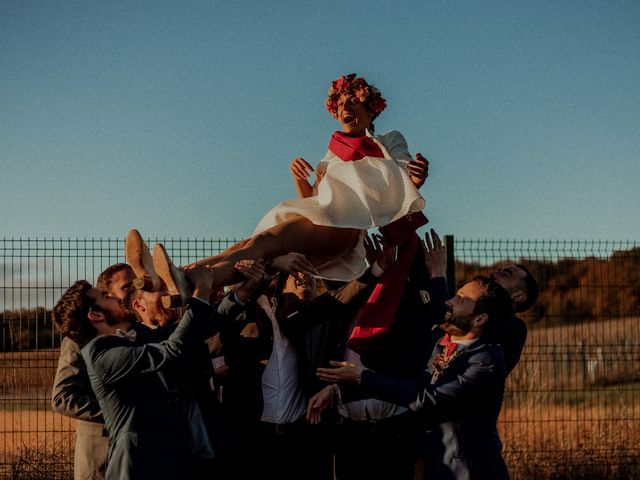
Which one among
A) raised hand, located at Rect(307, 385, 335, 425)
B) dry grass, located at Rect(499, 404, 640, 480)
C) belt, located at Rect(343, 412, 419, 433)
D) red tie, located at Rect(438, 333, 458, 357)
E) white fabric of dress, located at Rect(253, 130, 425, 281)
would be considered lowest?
dry grass, located at Rect(499, 404, 640, 480)

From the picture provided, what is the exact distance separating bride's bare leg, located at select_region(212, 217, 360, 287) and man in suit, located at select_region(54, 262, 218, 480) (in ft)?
1.36

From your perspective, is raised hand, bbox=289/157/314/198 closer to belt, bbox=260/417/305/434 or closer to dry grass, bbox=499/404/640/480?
belt, bbox=260/417/305/434

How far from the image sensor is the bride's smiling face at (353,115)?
636 centimetres

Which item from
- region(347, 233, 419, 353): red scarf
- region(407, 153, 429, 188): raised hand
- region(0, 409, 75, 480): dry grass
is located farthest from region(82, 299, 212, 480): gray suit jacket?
region(0, 409, 75, 480): dry grass

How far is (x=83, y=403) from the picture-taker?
550cm

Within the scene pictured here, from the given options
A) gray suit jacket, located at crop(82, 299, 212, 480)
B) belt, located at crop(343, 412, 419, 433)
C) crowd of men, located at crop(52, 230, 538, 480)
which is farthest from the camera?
belt, located at crop(343, 412, 419, 433)

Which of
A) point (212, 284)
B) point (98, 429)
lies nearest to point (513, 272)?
point (212, 284)

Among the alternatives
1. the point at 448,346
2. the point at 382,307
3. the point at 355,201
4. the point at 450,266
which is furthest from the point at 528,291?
the point at 450,266

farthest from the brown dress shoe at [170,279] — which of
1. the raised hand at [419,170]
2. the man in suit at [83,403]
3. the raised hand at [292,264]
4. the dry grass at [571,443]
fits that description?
the dry grass at [571,443]

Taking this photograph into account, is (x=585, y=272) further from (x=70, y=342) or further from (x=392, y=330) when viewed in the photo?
(x=70, y=342)

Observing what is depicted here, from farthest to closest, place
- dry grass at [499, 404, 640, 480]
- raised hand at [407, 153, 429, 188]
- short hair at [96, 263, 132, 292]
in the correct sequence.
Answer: dry grass at [499, 404, 640, 480]
raised hand at [407, 153, 429, 188]
short hair at [96, 263, 132, 292]

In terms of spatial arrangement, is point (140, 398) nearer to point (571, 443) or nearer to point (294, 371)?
point (294, 371)

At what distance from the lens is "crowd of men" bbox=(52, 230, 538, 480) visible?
491 centimetres

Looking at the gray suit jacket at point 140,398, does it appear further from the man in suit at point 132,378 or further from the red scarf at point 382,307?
the red scarf at point 382,307
